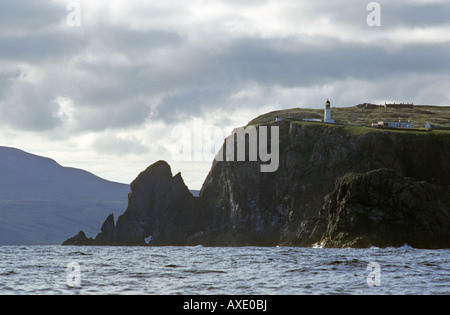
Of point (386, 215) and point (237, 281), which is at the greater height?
point (386, 215)

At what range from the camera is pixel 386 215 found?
168m

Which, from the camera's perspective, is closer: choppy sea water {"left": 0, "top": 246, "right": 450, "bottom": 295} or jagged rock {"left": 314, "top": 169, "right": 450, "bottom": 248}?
choppy sea water {"left": 0, "top": 246, "right": 450, "bottom": 295}

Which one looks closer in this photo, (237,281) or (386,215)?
(237,281)

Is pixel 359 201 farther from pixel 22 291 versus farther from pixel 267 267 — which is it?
pixel 22 291

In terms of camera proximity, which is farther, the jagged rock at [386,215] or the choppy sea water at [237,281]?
the jagged rock at [386,215]

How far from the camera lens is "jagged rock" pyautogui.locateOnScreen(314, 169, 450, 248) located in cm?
16288

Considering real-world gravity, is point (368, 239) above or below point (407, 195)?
below

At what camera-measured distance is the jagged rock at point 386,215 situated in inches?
6412

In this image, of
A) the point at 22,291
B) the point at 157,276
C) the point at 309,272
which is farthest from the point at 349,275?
the point at 22,291

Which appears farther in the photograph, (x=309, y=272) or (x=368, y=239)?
(x=368, y=239)
